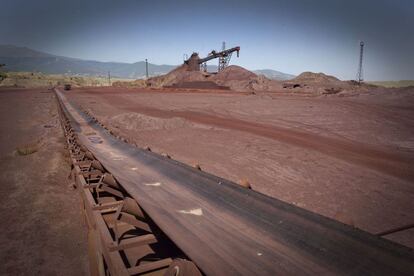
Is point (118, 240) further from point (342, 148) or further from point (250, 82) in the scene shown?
point (250, 82)

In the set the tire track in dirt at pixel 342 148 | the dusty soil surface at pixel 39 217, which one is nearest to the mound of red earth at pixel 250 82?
the tire track in dirt at pixel 342 148

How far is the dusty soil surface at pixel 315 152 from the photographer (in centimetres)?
599

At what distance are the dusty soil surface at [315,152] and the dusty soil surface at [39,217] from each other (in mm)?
3434

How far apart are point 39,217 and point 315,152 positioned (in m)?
8.00

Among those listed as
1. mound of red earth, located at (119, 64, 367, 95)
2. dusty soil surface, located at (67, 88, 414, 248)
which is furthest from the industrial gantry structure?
dusty soil surface, located at (67, 88, 414, 248)

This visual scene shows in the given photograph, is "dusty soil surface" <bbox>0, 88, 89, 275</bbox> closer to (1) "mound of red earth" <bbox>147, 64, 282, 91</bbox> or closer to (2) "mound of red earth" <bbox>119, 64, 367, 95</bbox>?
(2) "mound of red earth" <bbox>119, 64, 367, 95</bbox>

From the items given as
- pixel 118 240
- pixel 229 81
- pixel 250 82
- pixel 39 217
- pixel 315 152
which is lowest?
pixel 39 217

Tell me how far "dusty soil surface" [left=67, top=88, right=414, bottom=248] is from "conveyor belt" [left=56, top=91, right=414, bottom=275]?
0.50 m

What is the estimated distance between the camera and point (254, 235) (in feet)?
9.79

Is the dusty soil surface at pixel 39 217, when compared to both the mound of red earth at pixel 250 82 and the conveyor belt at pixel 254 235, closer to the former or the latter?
the conveyor belt at pixel 254 235

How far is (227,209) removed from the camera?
143 inches

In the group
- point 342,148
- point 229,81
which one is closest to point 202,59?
point 229,81

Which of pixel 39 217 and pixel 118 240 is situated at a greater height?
pixel 118 240

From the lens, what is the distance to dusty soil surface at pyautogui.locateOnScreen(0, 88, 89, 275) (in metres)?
4.15
